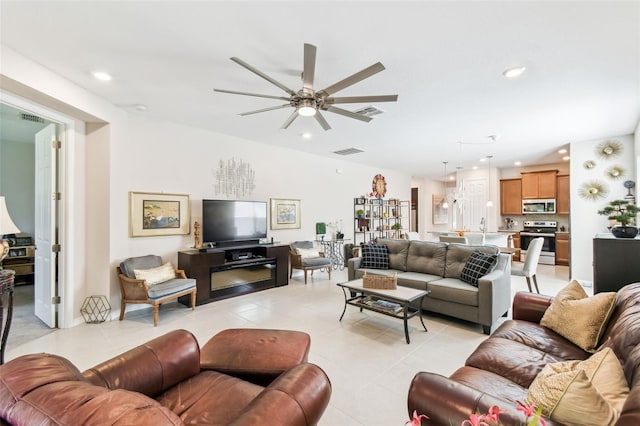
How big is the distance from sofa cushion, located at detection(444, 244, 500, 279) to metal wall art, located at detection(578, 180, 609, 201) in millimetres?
3160

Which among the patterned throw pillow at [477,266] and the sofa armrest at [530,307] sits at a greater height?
the patterned throw pillow at [477,266]

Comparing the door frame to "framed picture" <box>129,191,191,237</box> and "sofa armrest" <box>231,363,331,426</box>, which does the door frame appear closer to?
"framed picture" <box>129,191,191,237</box>

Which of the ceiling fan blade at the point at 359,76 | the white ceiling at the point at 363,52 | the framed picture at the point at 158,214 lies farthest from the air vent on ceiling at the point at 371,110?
the framed picture at the point at 158,214

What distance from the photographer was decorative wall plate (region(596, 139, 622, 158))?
5211 millimetres

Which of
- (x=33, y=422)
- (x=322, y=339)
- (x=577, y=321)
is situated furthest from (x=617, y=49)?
(x=33, y=422)

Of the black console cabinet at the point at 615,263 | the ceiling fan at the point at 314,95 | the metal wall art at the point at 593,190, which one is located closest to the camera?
the ceiling fan at the point at 314,95

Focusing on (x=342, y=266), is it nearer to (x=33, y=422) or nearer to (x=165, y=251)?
(x=165, y=251)

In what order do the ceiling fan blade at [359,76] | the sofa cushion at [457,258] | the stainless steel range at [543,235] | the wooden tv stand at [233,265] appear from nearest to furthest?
the ceiling fan blade at [359,76] < the sofa cushion at [457,258] < the wooden tv stand at [233,265] < the stainless steel range at [543,235]

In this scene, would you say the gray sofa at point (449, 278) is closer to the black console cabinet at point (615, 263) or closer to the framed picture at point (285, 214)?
the black console cabinet at point (615, 263)

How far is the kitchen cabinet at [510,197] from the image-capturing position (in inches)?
337

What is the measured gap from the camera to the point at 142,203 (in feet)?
13.6

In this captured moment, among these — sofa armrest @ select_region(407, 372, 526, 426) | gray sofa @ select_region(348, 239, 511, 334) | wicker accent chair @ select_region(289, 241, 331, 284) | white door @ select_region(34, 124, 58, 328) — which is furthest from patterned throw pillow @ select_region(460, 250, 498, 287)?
white door @ select_region(34, 124, 58, 328)

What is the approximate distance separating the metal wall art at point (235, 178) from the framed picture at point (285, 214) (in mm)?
624

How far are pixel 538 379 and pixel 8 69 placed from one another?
14.1 ft
